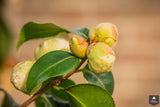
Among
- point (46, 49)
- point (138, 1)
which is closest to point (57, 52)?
point (46, 49)

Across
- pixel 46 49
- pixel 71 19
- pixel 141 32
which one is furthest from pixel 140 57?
pixel 46 49

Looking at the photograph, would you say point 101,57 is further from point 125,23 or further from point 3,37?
point 125,23

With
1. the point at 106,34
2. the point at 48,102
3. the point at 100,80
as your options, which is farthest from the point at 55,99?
the point at 106,34

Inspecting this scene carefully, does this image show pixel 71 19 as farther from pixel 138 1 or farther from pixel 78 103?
pixel 78 103

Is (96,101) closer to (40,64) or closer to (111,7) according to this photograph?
(40,64)

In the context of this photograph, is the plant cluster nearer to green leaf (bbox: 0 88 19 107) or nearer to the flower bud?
the flower bud

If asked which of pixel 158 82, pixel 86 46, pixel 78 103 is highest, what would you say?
pixel 86 46

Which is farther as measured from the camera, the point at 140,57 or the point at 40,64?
the point at 140,57

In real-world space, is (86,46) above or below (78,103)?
above
